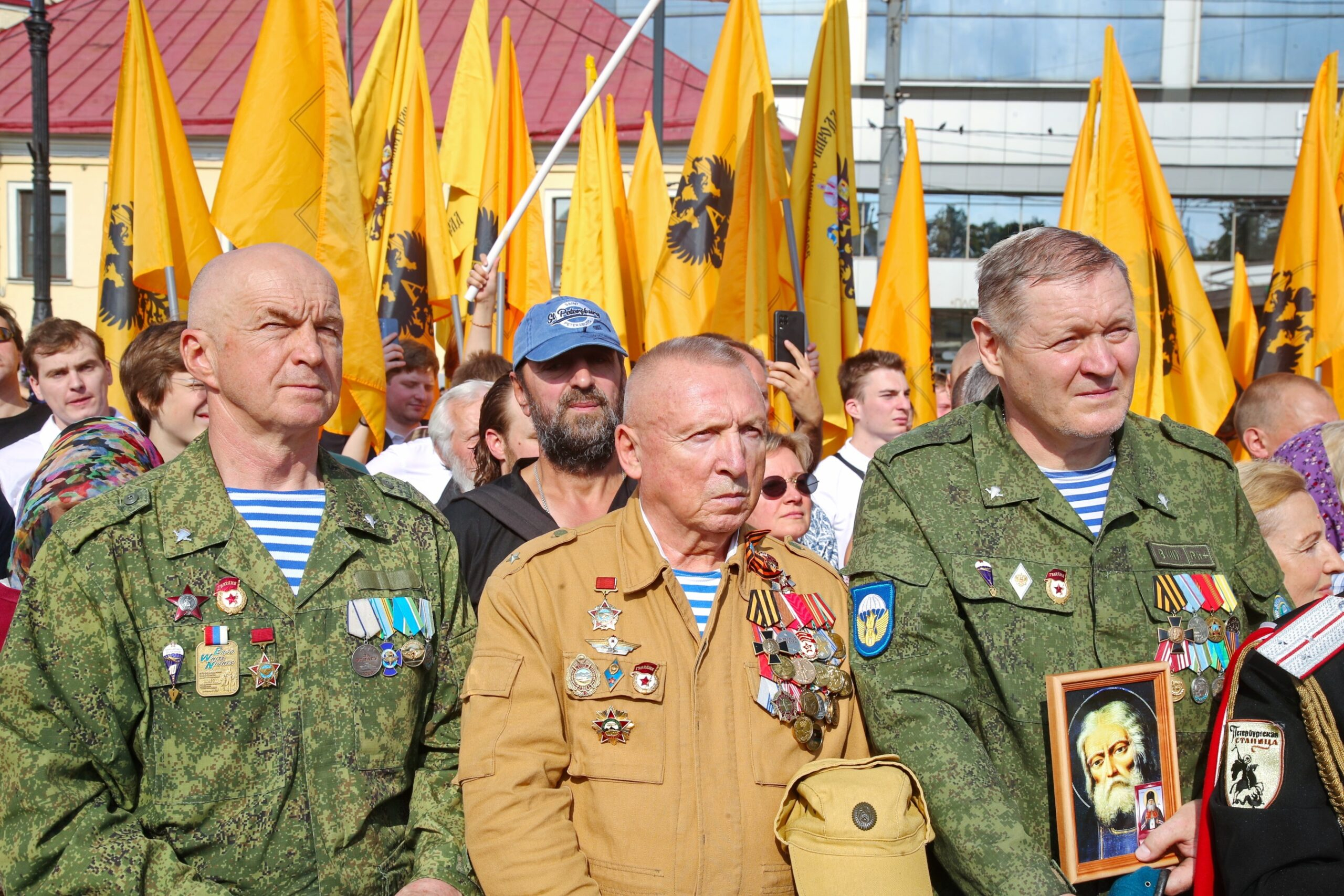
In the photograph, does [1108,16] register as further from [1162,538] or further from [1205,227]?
[1162,538]

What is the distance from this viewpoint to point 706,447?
8.25 ft

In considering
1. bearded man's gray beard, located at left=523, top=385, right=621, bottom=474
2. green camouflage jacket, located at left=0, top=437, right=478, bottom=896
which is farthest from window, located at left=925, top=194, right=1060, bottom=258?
green camouflage jacket, located at left=0, top=437, right=478, bottom=896

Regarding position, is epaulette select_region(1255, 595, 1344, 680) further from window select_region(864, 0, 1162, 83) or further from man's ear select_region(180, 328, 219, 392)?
window select_region(864, 0, 1162, 83)

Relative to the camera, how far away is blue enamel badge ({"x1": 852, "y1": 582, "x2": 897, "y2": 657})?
7.98 ft

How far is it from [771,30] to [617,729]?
3830cm

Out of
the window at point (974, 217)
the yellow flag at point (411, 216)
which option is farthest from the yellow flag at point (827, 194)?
the window at point (974, 217)

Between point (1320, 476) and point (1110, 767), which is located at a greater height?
point (1320, 476)

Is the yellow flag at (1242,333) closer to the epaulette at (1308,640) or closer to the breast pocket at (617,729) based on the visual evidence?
the epaulette at (1308,640)

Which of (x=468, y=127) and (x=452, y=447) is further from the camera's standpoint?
(x=468, y=127)

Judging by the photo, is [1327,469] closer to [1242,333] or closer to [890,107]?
[1242,333]

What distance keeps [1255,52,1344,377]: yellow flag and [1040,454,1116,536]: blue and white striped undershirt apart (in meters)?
5.67

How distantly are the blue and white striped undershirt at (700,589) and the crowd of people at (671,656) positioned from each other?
0.01 m

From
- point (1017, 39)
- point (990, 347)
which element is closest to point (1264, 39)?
point (1017, 39)

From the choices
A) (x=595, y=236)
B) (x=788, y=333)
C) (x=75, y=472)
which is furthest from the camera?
(x=595, y=236)
